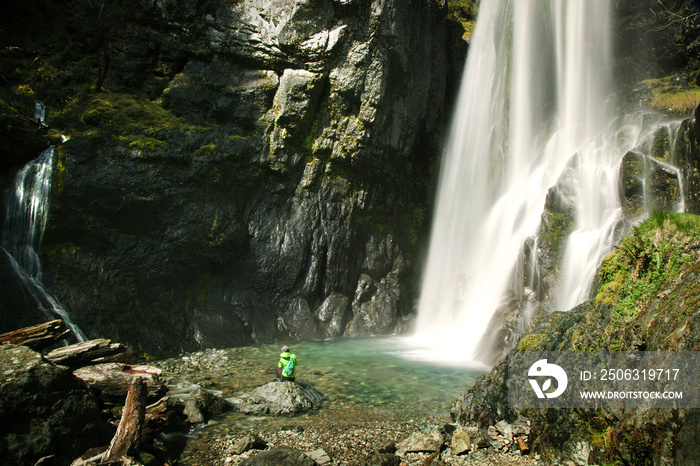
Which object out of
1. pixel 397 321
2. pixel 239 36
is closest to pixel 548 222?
pixel 397 321

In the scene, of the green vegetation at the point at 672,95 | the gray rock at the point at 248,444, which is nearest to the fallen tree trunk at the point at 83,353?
the gray rock at the point at 248,444

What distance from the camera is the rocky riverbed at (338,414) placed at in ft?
19.1

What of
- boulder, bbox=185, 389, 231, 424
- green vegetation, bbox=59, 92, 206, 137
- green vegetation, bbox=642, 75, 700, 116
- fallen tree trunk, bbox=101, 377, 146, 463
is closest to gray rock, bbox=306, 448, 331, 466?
boulder, bbox=185, 389, 231, 424

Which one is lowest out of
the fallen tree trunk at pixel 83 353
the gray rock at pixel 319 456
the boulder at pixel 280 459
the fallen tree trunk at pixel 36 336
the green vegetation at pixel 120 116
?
the gray rock at pixel 319 456

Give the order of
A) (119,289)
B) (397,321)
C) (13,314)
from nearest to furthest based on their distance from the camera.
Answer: (13,314), (119,289), (397,321)

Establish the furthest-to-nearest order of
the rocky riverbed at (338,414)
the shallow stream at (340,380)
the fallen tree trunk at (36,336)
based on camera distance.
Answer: the shallow stream at (340,380) < the fallen tree trunk at (36,336) < the rocky riverbed at (338,414)

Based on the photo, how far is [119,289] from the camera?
41.3 ft

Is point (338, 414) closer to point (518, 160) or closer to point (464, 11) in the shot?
point (518, 160)

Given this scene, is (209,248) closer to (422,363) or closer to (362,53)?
(422,363)

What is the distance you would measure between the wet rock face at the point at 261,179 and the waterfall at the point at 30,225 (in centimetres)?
56

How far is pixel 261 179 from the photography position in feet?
52.6

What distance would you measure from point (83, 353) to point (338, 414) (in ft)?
14.7

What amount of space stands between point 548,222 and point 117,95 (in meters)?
15.7

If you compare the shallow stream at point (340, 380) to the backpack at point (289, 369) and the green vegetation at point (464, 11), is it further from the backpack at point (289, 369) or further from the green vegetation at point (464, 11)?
the green vegetation at point (464, 11)
